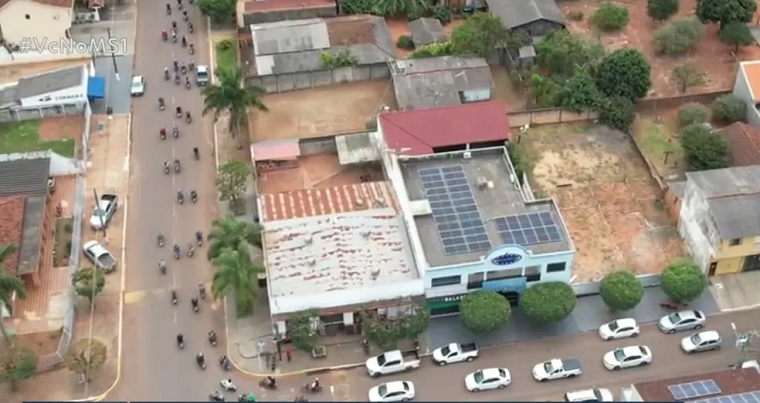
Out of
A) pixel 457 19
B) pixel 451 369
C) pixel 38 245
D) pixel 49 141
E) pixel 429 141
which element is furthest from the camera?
pixel 457 19

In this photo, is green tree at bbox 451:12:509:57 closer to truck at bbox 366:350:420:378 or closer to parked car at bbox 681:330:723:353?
parked car at bbox 681:330:723:353

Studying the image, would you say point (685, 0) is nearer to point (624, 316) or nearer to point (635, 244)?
point (635, 244)

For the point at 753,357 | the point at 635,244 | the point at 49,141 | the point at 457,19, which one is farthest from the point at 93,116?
the point at 753,357

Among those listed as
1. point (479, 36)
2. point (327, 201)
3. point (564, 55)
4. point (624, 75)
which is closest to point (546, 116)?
point (564, 55)

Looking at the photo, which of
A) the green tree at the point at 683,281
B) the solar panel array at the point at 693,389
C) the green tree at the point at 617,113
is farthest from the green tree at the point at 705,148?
the solar panel array at the point at 693,389

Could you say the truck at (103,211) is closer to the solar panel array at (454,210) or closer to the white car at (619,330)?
the solar panel array at (454,210)

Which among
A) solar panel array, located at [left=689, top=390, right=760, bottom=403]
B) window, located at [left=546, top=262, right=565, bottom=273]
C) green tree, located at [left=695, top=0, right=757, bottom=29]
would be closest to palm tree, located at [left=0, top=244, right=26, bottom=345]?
window, located at [left=546, top=262, right=565, bottom=273]
